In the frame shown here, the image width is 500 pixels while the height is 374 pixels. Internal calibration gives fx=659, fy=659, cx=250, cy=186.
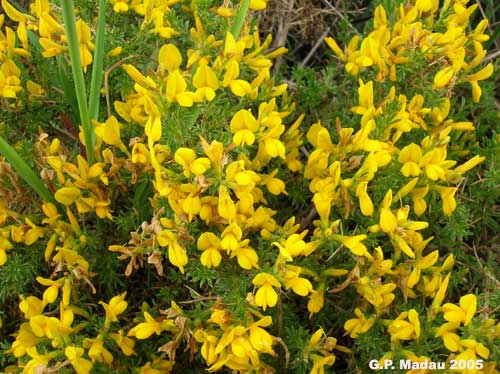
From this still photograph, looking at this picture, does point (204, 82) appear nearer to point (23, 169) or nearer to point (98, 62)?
point (98, 62)

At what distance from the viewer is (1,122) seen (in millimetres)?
2021

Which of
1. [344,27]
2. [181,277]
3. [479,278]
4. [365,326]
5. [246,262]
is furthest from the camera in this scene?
[344,27]

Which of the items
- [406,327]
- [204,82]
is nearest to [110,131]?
[204,82]

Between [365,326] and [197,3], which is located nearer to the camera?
[365,326]

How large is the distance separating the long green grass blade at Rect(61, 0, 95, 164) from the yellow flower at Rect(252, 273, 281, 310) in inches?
23.6

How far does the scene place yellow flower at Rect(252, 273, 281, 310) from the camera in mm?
1586

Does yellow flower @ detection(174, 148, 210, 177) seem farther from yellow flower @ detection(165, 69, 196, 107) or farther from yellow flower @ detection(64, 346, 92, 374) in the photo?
yellow flower @ detection(64, 346, 92, 374)

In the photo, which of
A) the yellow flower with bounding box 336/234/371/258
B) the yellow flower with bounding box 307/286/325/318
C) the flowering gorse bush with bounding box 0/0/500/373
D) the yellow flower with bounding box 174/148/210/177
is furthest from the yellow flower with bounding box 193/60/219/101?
the yellow flower with bounding box 307/286/325/318

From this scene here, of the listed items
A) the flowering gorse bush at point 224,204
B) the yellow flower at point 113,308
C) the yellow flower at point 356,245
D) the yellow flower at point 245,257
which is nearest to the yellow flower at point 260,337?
the flowering gorse bush at point 224,204

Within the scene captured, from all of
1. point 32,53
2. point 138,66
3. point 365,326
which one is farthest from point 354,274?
point 32,53

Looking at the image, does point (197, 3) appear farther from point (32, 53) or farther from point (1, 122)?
point (1, 122)

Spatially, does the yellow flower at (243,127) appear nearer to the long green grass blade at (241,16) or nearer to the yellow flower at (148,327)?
the long green grass blade at (241,16)

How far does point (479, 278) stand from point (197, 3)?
1.23 m

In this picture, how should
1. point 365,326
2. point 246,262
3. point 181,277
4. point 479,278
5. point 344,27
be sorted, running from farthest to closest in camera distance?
point 344,27 < point 479,278 < point 181,277 < point 365,326 < point 246,262
